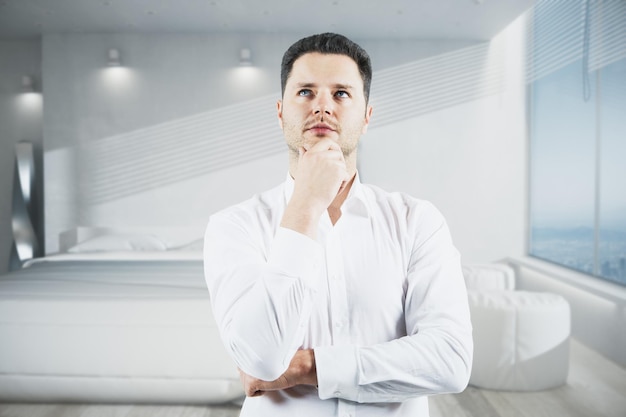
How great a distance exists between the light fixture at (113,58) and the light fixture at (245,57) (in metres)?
0.87

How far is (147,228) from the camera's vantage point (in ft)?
12.0

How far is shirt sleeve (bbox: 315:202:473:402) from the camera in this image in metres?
0.79

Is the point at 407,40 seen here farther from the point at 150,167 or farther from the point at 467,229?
the point at 150,167

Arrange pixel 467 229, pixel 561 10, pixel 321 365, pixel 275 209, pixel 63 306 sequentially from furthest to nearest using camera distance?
pixel 467 229
pixel 561 10
pixel 63 306
pixel 275 209
pixel 321 365

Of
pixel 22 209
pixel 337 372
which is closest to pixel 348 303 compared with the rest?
pixel 337 372

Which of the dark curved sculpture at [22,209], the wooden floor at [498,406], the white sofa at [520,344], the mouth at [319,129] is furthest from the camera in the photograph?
the dark curved sculpture at [22,209]

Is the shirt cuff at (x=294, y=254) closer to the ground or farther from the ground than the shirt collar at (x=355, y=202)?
closer to the ground

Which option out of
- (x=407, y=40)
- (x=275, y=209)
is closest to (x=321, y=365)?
(x=275, y=209)

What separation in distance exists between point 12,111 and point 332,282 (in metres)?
3.58

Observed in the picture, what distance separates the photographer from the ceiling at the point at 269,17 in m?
3.17

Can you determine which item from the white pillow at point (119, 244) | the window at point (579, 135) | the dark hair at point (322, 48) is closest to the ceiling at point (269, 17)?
the window at point (579, 135)

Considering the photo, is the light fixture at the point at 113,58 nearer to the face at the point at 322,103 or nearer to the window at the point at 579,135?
the window at the point at 579,135

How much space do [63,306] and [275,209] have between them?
5.51 feet

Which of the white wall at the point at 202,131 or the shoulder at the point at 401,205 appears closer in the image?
the shoulder at the point at 401,205
